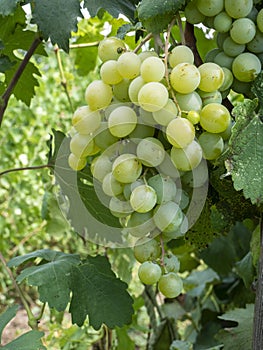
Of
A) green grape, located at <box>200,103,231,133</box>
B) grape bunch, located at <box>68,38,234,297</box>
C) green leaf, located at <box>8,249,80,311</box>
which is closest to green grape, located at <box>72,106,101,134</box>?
grape bunch, located at <box>68,38,234,297</box>

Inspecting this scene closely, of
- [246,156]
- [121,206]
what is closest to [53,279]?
[121,206]

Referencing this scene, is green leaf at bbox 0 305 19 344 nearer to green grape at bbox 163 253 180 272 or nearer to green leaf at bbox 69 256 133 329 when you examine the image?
green leaf at bbox 69 256 133 329

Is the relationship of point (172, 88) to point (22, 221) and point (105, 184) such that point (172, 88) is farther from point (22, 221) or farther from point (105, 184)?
point (22, 221)

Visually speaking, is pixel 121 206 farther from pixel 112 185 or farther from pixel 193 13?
pixel 193 13

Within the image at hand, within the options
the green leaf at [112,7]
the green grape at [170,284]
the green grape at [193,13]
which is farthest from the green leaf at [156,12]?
the green grape at [170,284]

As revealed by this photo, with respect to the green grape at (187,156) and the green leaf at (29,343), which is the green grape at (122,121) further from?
the green leaf at (29,343)
